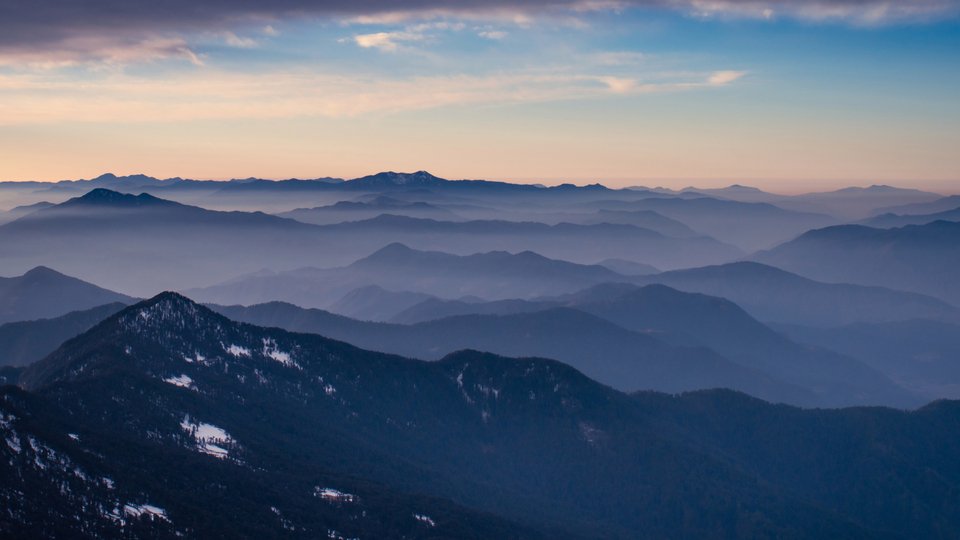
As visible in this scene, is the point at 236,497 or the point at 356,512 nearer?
the point at 236,497

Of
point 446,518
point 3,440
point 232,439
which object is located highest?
point 3,440

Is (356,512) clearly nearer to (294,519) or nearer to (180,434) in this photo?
(294,519)

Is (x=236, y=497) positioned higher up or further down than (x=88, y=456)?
further down

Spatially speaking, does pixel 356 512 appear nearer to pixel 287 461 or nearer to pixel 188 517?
pixel 287 461

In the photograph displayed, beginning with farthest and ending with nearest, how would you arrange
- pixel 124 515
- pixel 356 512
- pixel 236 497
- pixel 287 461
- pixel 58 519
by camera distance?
pixel 287 461 → pixel 356 512 → pixel 236 497 → pixel 124 515 → pixel 58 519

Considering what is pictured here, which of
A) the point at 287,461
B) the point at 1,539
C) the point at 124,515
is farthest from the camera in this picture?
the point at 287,461

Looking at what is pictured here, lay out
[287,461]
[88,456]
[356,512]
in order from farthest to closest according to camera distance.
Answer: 1. [287,461]
2. [356,512]
3. [88,456]

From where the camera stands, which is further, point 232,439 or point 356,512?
point 232,439

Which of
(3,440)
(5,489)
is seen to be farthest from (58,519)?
(3,440)

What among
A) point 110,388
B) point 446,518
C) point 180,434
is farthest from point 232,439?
point 446,518
